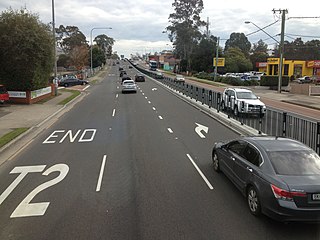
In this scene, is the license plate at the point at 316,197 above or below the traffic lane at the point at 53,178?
above

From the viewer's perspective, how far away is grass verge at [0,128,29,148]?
1339cm

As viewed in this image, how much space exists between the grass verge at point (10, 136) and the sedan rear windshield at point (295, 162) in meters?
10.2

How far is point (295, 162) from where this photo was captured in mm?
6859

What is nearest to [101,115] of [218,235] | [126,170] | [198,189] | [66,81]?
[126,170]

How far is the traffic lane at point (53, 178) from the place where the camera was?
21.9ft

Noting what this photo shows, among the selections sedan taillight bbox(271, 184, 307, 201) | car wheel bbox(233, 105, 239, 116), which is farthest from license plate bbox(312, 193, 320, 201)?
car wheel bbox(233, 105, 239, 116)

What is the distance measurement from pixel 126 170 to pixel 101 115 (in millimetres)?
12628

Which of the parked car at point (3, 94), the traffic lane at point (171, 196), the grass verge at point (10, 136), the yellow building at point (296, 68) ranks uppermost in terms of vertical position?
the yellow building at point (296, 68)

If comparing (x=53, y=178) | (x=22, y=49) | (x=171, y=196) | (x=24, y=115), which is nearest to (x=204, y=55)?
(x=22, y=49)

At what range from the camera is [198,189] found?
331 inches

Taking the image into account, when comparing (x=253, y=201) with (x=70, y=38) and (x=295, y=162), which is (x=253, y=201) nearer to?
(x=295, y=162)

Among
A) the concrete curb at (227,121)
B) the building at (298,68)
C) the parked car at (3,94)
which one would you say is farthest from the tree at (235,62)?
the parked car at (3,94)

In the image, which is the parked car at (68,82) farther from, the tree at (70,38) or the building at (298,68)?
the tree at (70,38)

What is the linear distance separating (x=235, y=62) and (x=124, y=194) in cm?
10102
